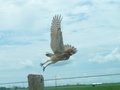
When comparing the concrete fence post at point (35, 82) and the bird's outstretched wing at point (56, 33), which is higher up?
the bird's outstretched wing at point (56, 33)

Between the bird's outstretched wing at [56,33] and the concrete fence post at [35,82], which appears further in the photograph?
the bird's outstretched wing at [56,33]

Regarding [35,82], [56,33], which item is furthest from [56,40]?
[35,82]

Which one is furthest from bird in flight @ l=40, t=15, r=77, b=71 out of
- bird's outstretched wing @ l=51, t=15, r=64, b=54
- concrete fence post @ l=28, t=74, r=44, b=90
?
concrete fence post @ l=28, t=74, r=44, b=90

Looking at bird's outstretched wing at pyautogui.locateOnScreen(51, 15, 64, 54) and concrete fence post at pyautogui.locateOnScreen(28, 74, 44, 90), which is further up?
bird's outstretched wing at pyautogui.locateOnScreen(51, 15, 64, 54)

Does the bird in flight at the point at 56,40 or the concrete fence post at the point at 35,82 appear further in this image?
the bird in flight at the point at 56,40

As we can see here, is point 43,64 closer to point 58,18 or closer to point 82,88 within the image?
point 58,18

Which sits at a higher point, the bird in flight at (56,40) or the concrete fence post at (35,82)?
the bird in flight at (56,40)

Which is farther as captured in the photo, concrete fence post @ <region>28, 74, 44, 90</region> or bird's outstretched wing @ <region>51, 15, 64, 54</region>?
bird's outstretched wing @ <region>51, 15, 64, 54</region>

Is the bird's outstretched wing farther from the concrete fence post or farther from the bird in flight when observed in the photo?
the concrete fence post

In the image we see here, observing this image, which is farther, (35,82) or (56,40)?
(56,40)

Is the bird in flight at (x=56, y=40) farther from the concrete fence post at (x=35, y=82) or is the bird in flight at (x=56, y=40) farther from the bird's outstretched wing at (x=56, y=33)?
the concrete fence post at (x=35, y=82)

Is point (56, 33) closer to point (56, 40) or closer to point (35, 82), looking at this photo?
point (56, 40)

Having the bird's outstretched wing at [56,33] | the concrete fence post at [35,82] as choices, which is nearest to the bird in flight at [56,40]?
the bird's outstretched wing at [56,33]

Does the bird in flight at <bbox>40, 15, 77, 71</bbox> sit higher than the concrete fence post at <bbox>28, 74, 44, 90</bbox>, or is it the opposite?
the bird in flight at <bbox>40, 15, 77, 71</bbox>
